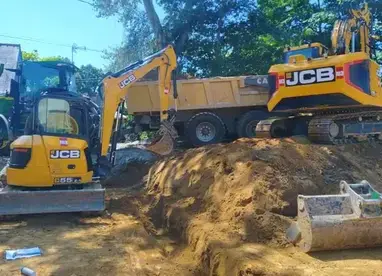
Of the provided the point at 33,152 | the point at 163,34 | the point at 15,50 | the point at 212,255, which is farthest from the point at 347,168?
the point at 15,50

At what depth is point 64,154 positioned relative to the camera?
24.6 ft

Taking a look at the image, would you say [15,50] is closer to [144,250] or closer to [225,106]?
[225,106]

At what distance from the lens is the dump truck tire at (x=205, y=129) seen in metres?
13.8

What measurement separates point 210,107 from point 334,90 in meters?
4.68

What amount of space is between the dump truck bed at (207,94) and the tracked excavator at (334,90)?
2409 mm

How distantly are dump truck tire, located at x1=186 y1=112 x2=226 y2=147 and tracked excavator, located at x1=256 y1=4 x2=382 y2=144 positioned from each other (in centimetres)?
216

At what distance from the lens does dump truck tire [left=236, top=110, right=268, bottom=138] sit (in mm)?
14008

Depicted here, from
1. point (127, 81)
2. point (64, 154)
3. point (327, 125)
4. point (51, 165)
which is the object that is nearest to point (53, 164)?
point (51, 165)

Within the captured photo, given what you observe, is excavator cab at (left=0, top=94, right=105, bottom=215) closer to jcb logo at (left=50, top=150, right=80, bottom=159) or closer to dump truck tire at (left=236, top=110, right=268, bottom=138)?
jcb logo at (left=50, top=150, right=80, bottom=159)

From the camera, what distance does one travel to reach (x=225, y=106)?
14.2 meters

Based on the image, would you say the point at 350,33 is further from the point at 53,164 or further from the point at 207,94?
the point at 53,164

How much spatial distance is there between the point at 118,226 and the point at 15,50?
74.6 ft

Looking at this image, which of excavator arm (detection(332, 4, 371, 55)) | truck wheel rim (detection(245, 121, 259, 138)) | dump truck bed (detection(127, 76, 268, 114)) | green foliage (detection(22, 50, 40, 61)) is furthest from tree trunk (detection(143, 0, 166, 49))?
green foliage (detection(22, 50, 40, 61))

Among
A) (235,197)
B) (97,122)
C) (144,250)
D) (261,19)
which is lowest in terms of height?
(144,250)
